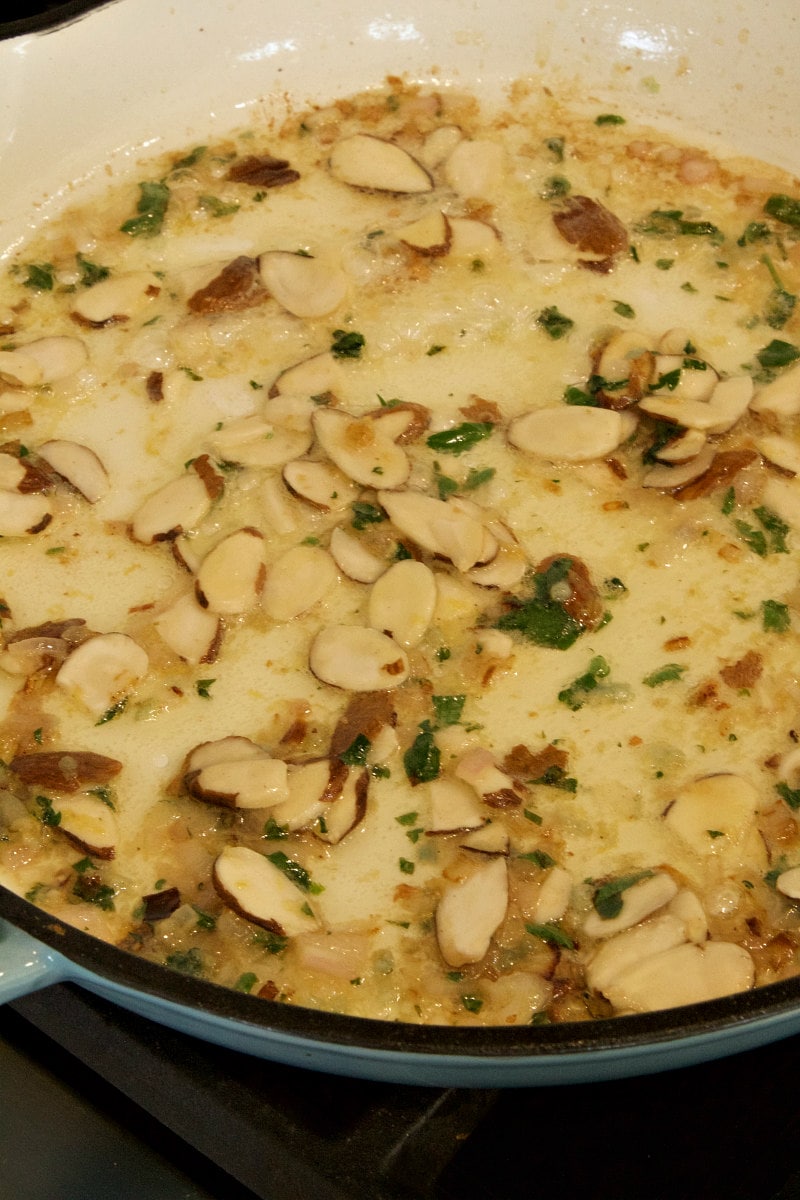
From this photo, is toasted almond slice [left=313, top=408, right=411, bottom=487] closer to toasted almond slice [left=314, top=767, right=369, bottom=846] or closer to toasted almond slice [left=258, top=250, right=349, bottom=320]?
toasted almond slice [left=258, top=250, right=349, bottom=320]

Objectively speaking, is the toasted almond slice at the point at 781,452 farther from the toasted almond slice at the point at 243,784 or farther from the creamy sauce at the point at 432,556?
the toasted almond slice at the point at 243,784

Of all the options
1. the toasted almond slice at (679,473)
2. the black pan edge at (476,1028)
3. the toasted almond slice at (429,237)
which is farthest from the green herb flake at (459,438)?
the black pan edge at (476,1028)

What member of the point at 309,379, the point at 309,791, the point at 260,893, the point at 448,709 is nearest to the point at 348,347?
the point at 309,379


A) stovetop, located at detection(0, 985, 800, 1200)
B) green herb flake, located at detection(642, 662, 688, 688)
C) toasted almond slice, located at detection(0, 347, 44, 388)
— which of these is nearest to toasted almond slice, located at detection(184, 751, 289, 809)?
stovetop, located at detection(0, 985, 800, 1200)

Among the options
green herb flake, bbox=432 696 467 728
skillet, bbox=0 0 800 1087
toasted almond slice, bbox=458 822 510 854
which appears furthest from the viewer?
skillet, bbox=0 0 800 1087

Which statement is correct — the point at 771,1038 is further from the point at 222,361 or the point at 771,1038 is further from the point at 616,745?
the point at 222,361
